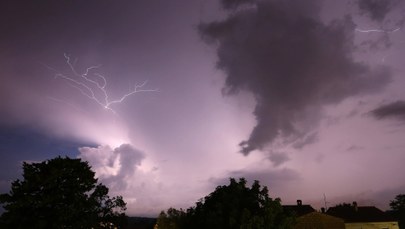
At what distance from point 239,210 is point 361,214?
44347mm

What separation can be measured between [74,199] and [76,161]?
3911mm

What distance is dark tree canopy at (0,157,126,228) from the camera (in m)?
31.0

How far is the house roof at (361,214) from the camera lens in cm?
6506

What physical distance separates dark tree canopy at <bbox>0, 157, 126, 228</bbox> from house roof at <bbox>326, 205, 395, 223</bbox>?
5087 cm

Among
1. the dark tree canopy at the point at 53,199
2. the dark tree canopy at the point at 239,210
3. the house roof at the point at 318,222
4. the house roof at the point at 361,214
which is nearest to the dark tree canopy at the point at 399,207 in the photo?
the house roof at the point at 361,214

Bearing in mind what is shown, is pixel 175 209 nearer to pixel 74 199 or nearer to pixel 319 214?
pixel 74 199

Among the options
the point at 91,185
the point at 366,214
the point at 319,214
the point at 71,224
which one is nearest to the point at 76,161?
the point at 91,185

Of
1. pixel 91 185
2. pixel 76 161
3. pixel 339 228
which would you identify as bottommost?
pixel 339 228

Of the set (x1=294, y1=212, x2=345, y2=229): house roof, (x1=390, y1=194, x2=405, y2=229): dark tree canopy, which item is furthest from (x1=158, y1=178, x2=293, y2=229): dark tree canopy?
(x1=390, y1=194, x2=405, y2=229): dark tree canopy

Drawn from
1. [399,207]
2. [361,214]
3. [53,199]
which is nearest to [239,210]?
[53,199]

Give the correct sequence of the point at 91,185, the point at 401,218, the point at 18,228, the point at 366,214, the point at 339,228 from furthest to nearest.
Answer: the point at 401,218
the point at 366,214
the point at 339,228
the point at 91,185
the point at 18,228

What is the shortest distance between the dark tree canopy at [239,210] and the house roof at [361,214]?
3848 cm

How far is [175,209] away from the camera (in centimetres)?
4544

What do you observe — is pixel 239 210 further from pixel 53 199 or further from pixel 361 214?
pixel 361 214
